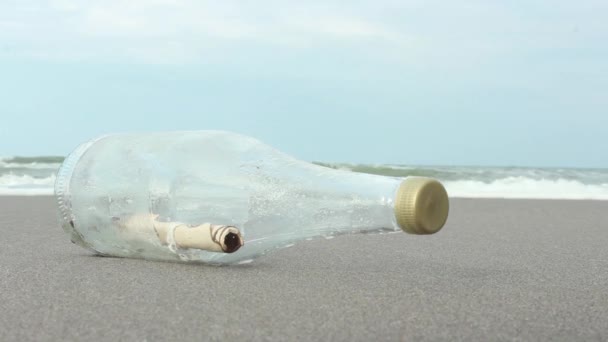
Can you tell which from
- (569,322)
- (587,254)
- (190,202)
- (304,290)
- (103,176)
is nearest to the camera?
(569,322)

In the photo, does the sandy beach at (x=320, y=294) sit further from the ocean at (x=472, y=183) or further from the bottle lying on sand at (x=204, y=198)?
the ocean at (x=472, y=183)

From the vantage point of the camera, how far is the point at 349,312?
1.63 metres

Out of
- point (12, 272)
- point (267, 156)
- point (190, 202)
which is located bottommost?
point (12, 272)

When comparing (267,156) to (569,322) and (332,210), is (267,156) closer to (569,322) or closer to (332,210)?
(332,210)

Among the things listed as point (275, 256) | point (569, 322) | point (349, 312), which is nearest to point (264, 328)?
point (349, 312)

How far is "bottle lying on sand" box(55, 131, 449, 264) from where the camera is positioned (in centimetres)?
198

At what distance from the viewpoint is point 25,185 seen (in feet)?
29.4

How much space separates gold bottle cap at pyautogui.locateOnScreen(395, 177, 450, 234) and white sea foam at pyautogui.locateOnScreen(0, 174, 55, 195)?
6284 mm

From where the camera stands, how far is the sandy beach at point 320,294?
1.49 metres

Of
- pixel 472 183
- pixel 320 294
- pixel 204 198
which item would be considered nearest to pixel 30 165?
pixel 472 183

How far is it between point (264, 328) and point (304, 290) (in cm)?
40

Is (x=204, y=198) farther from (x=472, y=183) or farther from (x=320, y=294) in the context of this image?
(x=472, y=183)

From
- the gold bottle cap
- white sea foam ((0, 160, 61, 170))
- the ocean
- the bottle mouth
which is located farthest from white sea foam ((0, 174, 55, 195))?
the gold bottle cap

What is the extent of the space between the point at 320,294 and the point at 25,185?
26.0 feet
